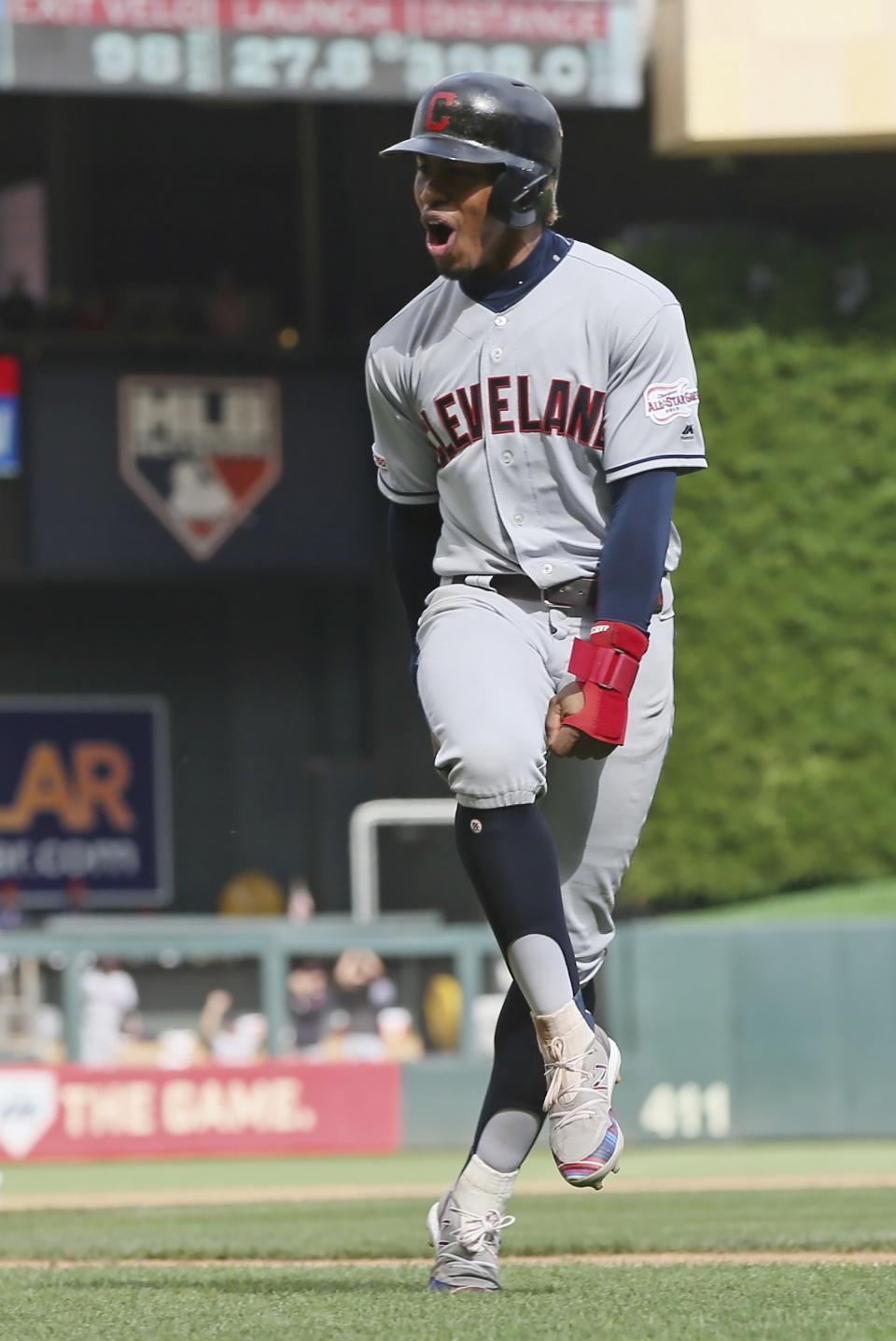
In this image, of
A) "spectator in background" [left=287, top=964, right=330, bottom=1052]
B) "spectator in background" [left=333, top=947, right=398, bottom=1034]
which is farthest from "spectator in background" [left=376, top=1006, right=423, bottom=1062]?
"spectator in background" [left=287, top=964, right=330, bottom=1052]

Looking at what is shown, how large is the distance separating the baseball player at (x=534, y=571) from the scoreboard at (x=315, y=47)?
11.6 meters

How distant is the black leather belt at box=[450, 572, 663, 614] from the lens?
12.4 ft

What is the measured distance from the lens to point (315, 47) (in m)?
15.2

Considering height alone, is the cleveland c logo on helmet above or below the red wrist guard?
above

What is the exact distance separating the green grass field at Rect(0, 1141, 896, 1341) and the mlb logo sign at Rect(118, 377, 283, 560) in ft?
25.5

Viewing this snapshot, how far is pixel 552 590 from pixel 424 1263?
5.63 feet

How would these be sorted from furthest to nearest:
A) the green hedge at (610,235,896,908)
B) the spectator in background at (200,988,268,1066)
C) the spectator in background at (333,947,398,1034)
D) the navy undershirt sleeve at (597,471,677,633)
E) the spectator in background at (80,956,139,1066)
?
the green hedge at (610,235,896,908) → the spectator in background at (333,947,398,1034) → the spectator in background at (200,988,268,1066) → the spectator in background at (80,956,139,1066) → the navy undershirt sleeve at (597,471,677,633)

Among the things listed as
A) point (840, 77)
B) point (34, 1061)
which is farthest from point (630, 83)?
point (34, 1061)

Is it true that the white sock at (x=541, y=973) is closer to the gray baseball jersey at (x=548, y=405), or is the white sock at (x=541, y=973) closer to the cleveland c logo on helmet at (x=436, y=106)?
the gray baseball jersey at (x=548, y=405)

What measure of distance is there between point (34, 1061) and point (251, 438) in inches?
257

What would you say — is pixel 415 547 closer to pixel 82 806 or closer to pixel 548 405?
pixel 548 405

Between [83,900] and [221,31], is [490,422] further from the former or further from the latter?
[83,900]

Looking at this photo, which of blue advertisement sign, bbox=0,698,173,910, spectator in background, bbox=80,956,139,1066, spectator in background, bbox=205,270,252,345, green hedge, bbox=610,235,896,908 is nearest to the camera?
spectator in background, bbox=80,956,139,1066

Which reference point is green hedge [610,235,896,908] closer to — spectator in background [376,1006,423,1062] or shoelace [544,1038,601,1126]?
spectator in background [376,1006,423,1062]
